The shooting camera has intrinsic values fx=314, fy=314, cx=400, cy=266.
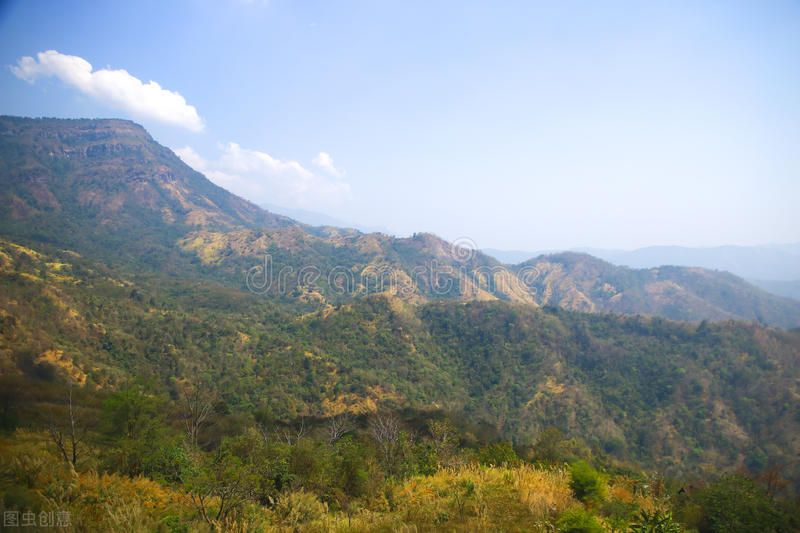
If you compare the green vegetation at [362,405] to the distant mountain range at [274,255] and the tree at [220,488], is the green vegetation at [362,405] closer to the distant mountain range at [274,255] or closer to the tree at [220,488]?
the tree at [220,488]

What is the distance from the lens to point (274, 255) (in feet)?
410

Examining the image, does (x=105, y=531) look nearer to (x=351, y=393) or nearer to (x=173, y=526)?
(x=173, y=526)

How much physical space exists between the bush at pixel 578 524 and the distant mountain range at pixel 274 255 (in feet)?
311

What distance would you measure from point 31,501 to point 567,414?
5863 cm

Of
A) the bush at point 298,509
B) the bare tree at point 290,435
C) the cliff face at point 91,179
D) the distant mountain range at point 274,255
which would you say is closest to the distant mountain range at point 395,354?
the distant mountain range at point 274,255

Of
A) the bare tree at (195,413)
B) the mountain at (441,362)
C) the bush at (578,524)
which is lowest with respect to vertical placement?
the mountain at (441,362)

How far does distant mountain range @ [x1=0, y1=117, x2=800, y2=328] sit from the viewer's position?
10931cm

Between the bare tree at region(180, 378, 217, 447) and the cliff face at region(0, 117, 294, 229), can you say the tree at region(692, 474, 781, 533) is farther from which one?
the cliff face at region(0, 117, 294, 229)

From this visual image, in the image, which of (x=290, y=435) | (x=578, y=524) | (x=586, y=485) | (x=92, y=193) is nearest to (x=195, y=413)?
(x=290, y=435)

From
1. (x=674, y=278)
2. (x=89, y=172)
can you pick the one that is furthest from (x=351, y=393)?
(x=89, y=172)

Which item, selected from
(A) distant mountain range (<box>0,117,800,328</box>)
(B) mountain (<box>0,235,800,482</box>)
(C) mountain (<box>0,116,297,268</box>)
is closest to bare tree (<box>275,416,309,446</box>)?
(B) mountain (<box>0,235,800,482</box>)

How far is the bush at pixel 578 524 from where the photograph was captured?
14.6ft

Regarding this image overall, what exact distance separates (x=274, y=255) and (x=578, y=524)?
131653 mm

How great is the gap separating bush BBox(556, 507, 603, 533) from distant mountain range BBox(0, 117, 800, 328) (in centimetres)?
9470
